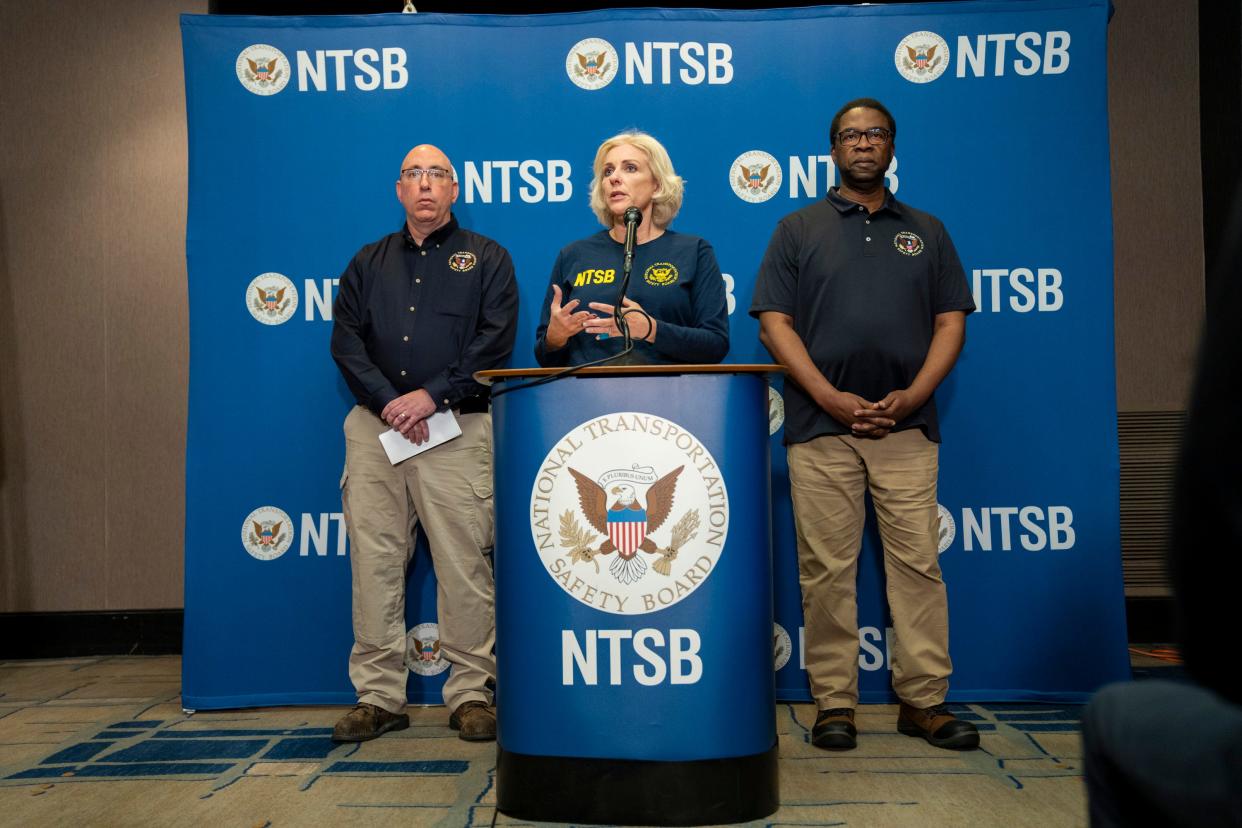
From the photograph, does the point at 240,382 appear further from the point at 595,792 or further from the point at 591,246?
the point at 595,792

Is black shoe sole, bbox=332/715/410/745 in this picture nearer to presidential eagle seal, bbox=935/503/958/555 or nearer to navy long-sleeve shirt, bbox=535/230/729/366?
navy long-sleeve shirt, bbox=535/230/729/366

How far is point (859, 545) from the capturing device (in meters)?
3.24

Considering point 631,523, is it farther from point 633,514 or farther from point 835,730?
point 835,730

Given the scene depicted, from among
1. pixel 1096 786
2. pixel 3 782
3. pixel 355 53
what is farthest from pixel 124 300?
pixel 1096 786

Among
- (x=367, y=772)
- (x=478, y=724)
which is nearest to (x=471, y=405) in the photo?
(x=478, y=724)

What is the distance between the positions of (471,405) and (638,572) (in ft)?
4.32

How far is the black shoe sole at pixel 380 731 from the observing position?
310 centimetres

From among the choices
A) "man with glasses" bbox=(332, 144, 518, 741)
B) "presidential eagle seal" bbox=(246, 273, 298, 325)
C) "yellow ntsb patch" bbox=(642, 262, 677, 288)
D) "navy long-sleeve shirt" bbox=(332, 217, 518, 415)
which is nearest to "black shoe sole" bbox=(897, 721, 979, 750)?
"man with glasses" bbox=(332, 144, 518, 741)

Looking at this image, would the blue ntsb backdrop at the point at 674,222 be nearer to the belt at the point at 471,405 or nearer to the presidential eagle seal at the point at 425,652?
the presidential eagle seal at the point at 425,652

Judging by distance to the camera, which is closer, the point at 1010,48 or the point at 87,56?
the point at 1010,48

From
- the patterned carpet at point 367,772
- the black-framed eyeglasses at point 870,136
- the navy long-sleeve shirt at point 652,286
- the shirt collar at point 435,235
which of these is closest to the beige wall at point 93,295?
the patterned carpet at point 367,772

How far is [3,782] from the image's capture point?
2705 millimetres

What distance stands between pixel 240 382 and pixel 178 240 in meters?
1.34

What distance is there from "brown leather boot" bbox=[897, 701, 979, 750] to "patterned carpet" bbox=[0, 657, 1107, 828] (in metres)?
0.04
